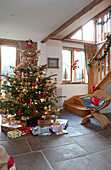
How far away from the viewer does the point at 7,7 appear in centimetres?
296

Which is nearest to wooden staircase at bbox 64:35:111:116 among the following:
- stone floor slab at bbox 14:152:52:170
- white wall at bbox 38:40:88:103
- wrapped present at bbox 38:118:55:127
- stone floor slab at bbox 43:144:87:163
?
white wall at bbox 38:40:88:103

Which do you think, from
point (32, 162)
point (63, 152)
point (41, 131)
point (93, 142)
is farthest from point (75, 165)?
point (41, 131)

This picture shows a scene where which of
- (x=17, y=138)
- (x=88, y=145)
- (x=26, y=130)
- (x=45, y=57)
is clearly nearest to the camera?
(x=88, y=145)

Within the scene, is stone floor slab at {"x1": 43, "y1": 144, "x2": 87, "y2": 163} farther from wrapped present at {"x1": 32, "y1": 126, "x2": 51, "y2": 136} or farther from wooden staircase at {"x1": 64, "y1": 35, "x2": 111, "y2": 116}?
wooden staircase at {"x1": 64, "y1": 35, "x2": 111, "y2": 116}

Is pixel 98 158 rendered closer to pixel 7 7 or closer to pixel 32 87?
pixel 32 87

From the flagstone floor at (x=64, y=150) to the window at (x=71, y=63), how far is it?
11.0 ft

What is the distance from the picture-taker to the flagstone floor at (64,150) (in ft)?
6.24

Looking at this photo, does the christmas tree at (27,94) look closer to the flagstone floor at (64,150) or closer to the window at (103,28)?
the flagstone floor at (64,150)

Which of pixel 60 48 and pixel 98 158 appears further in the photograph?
pixel 60 48

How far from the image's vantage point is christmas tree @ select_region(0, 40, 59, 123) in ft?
10.6

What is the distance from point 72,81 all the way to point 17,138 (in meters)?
4.04

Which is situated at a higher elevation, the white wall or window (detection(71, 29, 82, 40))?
window (detection(71, 29, 82, 40))

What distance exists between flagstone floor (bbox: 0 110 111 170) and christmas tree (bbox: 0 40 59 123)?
54 centimetres

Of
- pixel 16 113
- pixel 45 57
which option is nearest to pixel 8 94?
pixel 16 113
